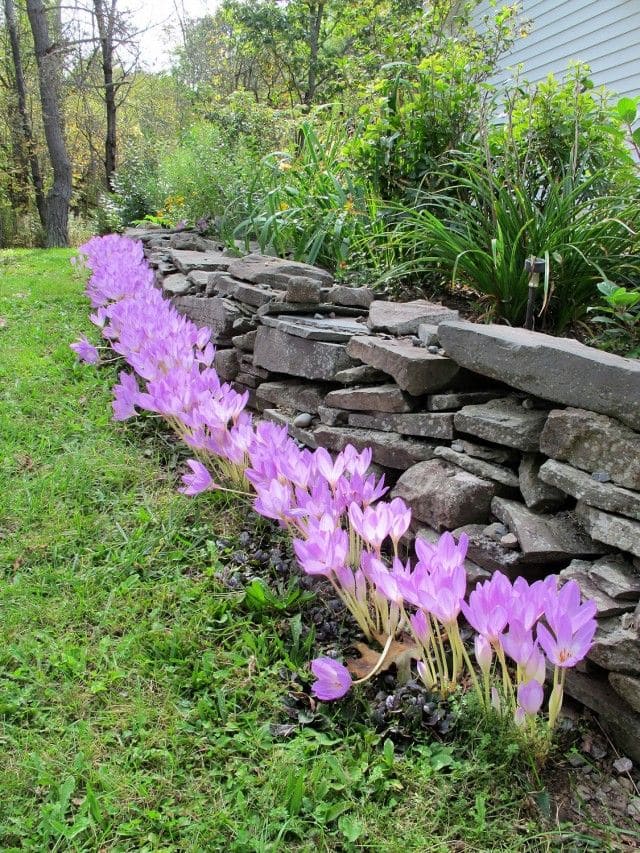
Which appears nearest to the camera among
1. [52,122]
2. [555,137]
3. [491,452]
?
[491,452]

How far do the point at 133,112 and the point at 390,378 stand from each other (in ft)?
77.7

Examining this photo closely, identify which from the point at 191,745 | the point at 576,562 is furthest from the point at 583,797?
the point at 191,745

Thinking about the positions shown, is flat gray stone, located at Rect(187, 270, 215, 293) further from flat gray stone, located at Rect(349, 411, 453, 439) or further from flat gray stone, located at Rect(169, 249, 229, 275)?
flat gray stone, located at Rect(349, 411, 453, 439)

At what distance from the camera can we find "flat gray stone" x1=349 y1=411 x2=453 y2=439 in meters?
1.91

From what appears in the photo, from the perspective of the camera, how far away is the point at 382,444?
2.07m

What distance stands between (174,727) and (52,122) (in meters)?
13.2

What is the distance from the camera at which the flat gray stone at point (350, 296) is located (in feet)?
9.40

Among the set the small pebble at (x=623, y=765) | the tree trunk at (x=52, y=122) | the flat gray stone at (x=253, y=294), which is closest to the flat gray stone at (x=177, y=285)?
the flat gray stone at (x=253, y=294)

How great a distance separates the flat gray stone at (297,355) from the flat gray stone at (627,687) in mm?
1442

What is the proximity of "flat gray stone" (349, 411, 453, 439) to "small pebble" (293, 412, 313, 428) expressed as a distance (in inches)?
12.8

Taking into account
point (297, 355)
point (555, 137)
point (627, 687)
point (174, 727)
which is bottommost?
point (174, 727)

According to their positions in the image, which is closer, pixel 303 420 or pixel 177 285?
pixel 303 420

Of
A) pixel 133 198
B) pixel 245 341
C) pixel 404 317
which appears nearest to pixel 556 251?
pixel 404 317

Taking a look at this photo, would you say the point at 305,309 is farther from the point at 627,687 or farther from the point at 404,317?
the point at 627,687
